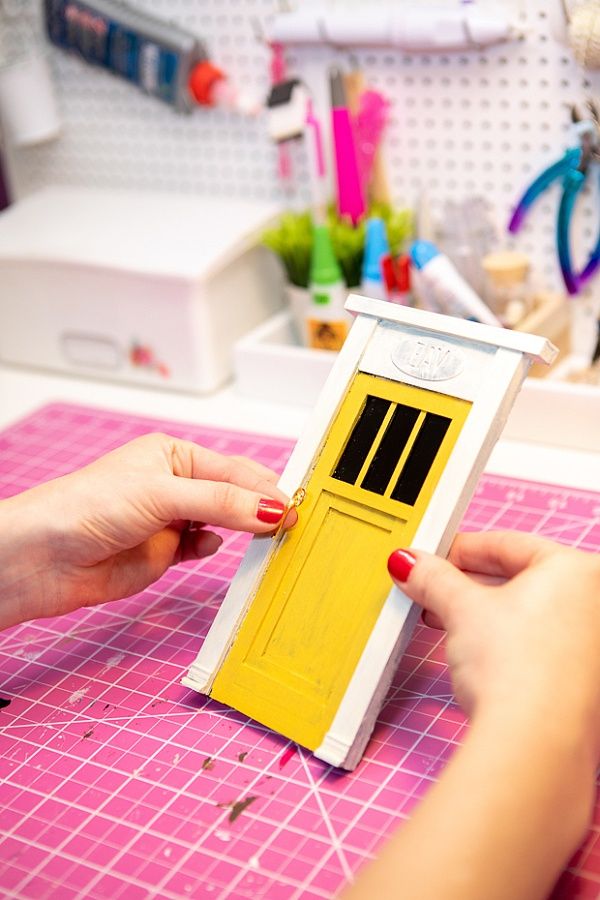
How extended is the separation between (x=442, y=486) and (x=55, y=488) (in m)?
0.31

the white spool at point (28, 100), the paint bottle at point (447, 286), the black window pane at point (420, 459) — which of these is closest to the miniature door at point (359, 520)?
the black window pane at point (420, 459)

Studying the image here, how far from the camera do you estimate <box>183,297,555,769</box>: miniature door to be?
0.70 meters

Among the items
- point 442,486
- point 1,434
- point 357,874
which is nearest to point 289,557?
point 442,486

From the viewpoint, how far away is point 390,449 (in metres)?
0.75

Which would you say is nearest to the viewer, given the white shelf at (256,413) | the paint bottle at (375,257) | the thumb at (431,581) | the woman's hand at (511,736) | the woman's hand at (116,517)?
the woman's hand at (511,736)

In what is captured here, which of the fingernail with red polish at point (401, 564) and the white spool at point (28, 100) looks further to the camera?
the white spool at point (28, 100)

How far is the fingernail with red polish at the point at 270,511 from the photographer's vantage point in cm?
76

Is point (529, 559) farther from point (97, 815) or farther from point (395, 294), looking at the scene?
point (395, 294)

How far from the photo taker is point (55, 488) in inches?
31.9

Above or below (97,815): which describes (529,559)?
above

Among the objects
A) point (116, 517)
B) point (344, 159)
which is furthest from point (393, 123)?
point (116, 517)

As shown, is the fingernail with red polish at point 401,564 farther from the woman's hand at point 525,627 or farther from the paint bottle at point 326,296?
the paint bottle at point 326,296

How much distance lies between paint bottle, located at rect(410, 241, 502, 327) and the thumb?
0.43m

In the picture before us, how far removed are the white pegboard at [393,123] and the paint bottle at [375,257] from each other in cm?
13
